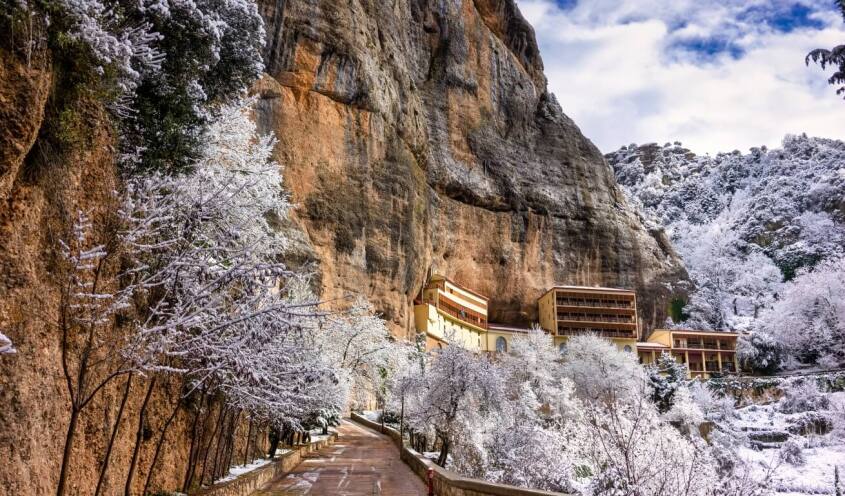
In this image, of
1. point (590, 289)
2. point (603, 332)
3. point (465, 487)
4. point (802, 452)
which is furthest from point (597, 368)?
point (465, 487)

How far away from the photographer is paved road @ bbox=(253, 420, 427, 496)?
54.7 ft

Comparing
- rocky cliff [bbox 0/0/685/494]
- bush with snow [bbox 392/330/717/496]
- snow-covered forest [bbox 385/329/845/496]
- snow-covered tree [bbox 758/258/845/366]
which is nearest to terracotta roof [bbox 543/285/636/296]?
rocky cliff [bbox 0/0/685/494]

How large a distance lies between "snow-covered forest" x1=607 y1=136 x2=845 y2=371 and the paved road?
5182 cm

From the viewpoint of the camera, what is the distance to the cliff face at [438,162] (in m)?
55.3

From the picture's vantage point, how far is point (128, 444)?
10.5m

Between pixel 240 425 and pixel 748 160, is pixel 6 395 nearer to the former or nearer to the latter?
pixel 240 425

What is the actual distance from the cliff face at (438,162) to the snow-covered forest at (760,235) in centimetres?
1405

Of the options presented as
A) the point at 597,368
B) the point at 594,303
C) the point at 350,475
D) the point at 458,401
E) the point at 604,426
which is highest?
the point at 594,303

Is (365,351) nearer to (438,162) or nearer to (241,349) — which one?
(438,162)

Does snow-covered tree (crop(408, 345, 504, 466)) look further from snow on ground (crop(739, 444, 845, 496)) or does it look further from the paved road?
snow on ground (crop(739, 444, 845, 496))

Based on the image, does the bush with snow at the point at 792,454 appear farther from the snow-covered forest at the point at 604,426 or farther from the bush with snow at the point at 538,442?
the bush with snow at the point at 538,442

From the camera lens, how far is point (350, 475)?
2030cm

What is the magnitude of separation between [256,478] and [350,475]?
4.29 meters

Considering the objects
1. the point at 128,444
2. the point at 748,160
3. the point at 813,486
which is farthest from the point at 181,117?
the point at 748,160
